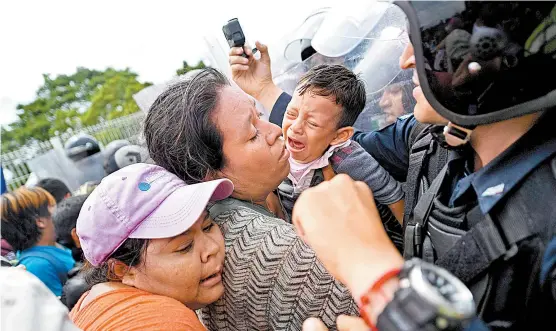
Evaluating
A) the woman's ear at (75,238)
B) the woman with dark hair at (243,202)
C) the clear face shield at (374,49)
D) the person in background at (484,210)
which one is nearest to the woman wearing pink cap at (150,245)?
the woman with dark hair at (243,202)

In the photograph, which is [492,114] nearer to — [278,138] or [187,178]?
[278,138]

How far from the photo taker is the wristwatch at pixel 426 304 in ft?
2.55

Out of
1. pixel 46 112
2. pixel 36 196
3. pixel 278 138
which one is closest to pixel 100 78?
pixel 46 112

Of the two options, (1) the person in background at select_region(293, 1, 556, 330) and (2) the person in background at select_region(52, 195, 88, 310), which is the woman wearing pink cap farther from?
(2) the person in background at select_region(52, 195, 88, 310)

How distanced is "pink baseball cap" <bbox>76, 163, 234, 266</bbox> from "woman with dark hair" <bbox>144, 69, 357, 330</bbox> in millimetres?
207

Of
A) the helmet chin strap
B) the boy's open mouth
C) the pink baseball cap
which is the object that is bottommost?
the boy's open mouth

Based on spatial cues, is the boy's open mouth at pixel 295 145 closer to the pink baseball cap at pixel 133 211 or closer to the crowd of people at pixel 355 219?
the crowd of people at pixel 355 219

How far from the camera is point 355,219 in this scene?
1.06 meters

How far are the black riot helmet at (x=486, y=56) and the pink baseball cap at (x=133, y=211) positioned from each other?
2.71ft

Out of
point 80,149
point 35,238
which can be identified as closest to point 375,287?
point 35,238

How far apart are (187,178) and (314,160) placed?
956 millimetres

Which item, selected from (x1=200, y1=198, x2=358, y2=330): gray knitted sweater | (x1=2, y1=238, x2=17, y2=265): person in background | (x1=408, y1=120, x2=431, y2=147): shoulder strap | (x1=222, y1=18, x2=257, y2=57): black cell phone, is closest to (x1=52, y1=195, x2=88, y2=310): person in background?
(x1=2, y1=238, x2=17, y2=265): person in background

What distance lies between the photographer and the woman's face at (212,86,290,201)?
188 cm

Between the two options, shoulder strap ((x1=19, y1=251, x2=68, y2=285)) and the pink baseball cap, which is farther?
shoulder strap ((x1=19, y1=251, x2=68, y2=285))
